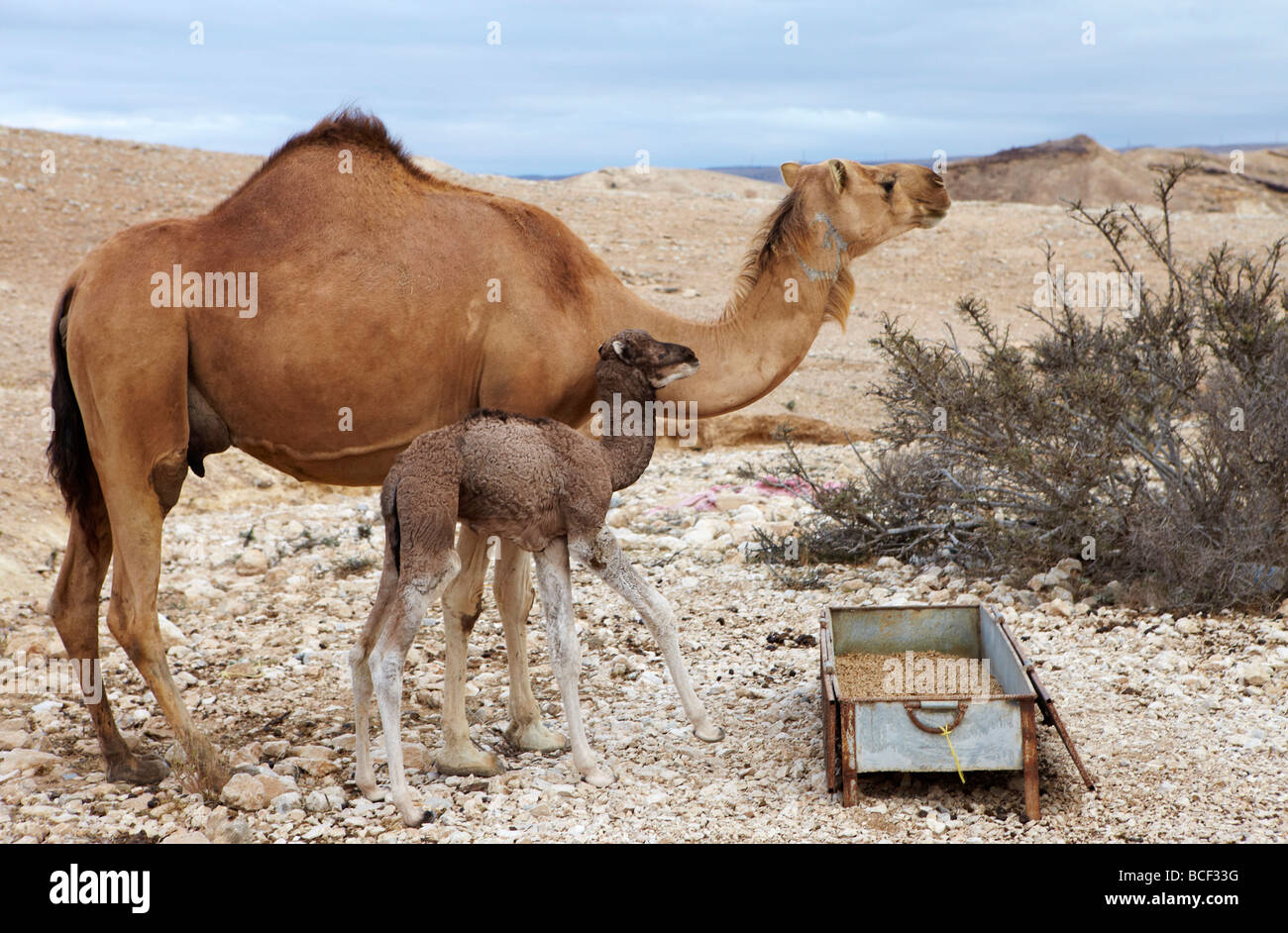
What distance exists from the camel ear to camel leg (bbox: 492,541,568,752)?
230 centimetres

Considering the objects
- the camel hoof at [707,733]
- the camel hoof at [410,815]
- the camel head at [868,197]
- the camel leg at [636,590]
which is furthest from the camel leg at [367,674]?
the camel head at [868,197]

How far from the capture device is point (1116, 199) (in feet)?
107

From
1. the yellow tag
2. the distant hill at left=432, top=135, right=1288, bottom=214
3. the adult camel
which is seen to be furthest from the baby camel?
the distant hill at left=432, top=135, right=1288, bottom=214

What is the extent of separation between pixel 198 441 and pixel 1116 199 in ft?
104

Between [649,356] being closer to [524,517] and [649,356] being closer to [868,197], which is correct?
[524,517]

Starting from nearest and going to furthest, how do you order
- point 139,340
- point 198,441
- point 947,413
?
point 139,340, point 198,441, point 947,413

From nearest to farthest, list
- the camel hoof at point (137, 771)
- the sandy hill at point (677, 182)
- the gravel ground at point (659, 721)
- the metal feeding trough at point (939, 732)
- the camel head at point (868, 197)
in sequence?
the metal feeding trough at point (939, 732), the gravel ground at point (659, 721), the camel hoof at point (137, 771), the camel head at point (868, 197), the sandy hill at point (677, 182)

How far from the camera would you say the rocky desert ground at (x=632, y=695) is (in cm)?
490

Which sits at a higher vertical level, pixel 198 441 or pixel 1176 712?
pixel 198 441

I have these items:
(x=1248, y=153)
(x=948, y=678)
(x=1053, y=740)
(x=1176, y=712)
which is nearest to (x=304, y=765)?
(x=948, y=678)

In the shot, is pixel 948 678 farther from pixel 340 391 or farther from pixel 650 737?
pixel 340 391

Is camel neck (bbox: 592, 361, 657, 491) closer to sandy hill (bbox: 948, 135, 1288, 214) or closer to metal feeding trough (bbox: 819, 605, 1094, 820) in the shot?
metal feeding trough (bbox: 819, 605, 1094, 820)

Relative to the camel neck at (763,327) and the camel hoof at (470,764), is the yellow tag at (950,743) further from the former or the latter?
the camel hoof at (470,764)

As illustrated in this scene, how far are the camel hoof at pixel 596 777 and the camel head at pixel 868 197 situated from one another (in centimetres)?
269
